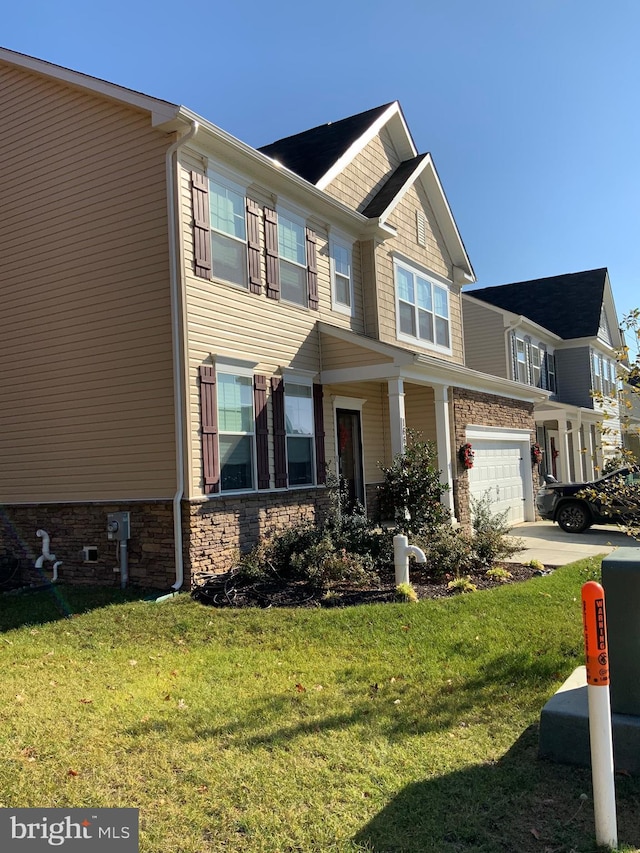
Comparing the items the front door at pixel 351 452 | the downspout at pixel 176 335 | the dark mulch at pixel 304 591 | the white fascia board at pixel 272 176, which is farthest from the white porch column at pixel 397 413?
the downspout at pixel 176 335

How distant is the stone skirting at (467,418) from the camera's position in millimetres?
13695

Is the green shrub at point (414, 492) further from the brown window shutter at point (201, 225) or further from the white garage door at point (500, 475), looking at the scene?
the brown window shutter at point (201, 225)

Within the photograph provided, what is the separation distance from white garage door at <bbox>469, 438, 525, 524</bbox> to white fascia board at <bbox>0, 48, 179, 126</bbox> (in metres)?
9.34

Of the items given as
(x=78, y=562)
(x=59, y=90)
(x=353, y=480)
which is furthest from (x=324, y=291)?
(x=78, y=562)

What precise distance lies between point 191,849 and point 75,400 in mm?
8260

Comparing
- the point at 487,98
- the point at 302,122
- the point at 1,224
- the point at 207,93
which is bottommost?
the point at 1,224

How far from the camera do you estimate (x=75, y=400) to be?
33.9ft

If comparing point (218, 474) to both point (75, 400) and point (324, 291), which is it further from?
point (324, 291)

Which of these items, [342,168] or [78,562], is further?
[342,168]

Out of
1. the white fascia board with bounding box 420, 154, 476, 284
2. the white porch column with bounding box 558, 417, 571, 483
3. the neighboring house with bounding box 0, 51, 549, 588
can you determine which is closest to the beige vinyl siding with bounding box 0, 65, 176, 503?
the neighboring house with bounding box 0, 51, 549, 588

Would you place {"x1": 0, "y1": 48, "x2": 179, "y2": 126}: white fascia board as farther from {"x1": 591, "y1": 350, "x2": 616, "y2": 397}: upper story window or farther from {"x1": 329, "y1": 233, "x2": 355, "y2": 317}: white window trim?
{"x1": 591, "y1": 350, "x2": 616, "y2": 397}: upper story window

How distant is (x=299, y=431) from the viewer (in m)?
11.4

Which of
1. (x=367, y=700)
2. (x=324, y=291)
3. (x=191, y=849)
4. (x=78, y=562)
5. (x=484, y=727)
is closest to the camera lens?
(x=191, y=849)

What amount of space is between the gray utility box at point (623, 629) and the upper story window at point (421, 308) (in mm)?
10629
